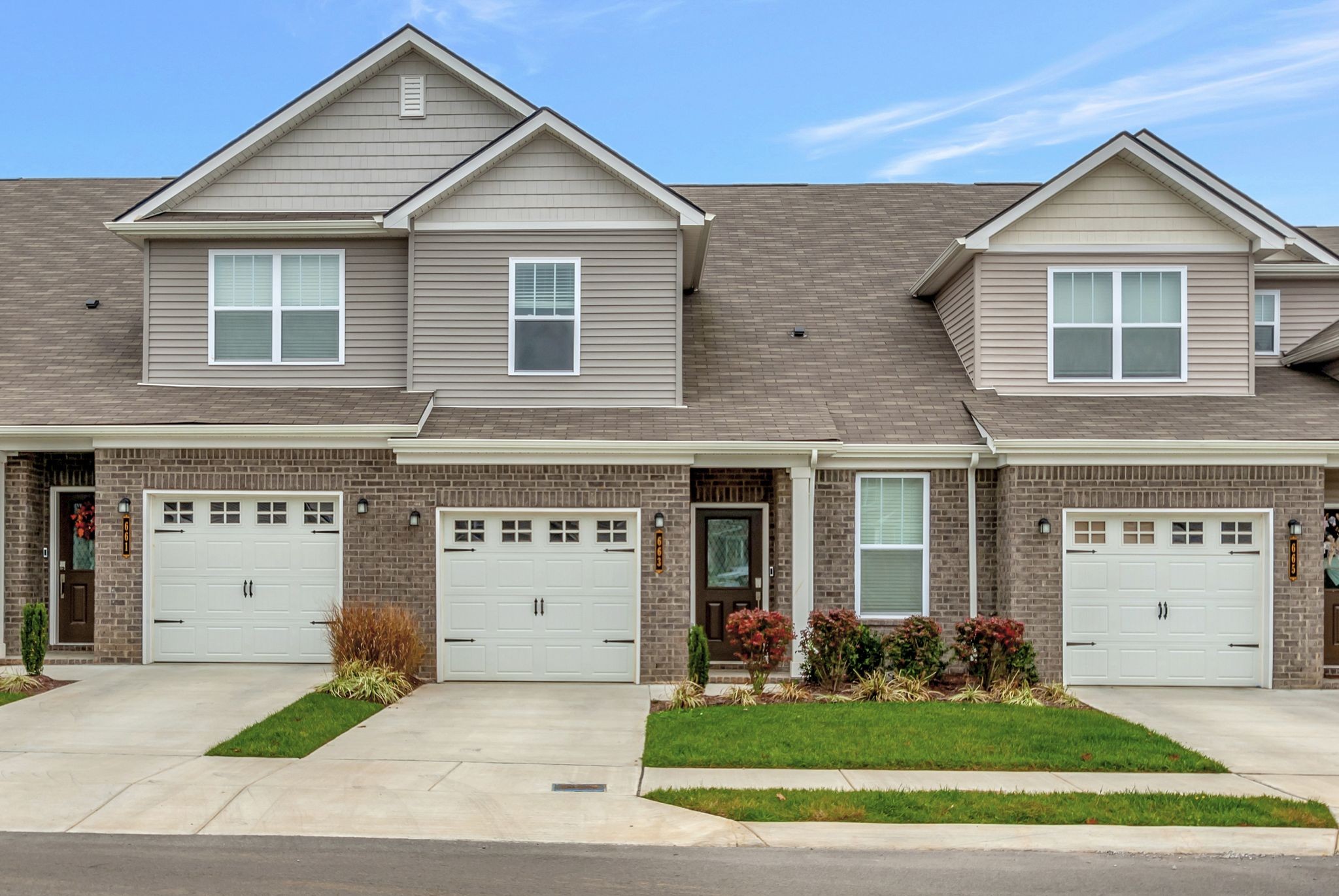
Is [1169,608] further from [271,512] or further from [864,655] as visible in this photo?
[271,512]

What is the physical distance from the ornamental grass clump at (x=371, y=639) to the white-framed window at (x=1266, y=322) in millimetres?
13658

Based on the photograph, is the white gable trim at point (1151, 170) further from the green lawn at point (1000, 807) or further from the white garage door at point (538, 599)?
the green lawn at point (1000, 807)

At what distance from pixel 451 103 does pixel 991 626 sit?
10.6 meters

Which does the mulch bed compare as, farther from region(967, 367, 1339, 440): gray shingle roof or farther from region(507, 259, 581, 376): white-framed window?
region(507, 259, 581, 376): white-framed window

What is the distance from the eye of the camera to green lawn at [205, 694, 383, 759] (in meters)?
9.92

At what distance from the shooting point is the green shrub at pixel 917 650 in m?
13.3

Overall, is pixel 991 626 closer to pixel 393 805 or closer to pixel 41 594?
pixel 393 805

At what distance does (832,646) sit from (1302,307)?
10.3 meters

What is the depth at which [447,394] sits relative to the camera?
1485cm

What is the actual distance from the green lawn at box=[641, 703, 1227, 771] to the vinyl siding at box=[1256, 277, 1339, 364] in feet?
28.8

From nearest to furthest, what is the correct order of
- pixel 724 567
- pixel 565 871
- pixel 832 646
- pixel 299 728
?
pixel 565 871 → pixel 299 728 → pixel 832 646 → pixel 724 567

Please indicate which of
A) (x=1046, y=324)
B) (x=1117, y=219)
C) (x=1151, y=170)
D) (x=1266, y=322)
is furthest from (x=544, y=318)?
(x=1266, y=322)

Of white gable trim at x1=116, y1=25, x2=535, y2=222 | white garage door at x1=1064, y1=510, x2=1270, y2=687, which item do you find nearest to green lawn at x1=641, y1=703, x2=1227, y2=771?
white garage door at x1=1064, y1=510, x2=1270, y2=687

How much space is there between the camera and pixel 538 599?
1402 centimetres
